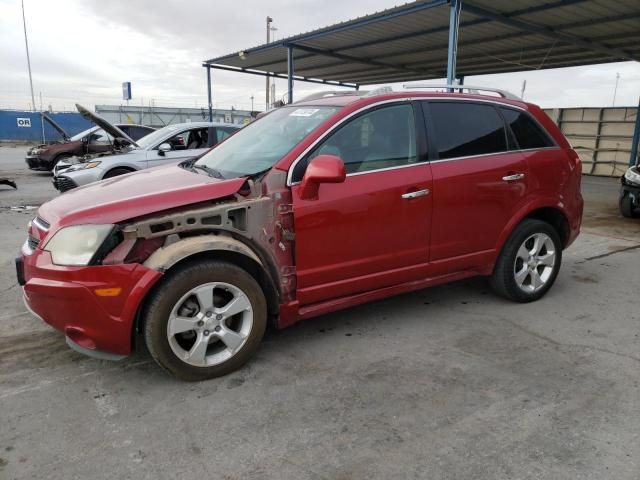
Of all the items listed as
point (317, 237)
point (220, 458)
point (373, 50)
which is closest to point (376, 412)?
point (220, 458)

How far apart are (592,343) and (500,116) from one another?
1945 mm

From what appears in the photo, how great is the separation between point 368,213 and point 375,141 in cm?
55

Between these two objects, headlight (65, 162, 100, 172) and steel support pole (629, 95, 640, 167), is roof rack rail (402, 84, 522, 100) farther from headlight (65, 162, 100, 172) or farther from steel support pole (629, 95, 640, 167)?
steel support pole (629, 95, 640, 167)

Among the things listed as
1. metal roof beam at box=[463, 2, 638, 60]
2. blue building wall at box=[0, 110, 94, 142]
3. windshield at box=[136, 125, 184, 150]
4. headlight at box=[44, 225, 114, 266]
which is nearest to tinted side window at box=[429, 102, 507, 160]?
headlight at box=[44, 225, 114, 266]

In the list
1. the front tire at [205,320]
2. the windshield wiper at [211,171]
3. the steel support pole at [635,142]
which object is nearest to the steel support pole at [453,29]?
the windshield wiper at [211,171]

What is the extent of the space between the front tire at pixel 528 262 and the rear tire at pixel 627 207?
17.0ft

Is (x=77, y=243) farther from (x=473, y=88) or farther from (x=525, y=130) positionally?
(x=525, y=130)

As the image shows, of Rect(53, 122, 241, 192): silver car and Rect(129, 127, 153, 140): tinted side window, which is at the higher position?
Rect(129, 127, 153, 140): tinted side window

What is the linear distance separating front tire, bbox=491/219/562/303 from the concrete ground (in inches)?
8.9

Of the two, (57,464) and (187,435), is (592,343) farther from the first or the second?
(57,464)

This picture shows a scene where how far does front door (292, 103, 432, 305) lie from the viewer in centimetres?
318

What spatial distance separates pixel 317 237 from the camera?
318cm

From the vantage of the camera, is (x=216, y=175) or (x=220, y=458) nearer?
(x=220, y=458)

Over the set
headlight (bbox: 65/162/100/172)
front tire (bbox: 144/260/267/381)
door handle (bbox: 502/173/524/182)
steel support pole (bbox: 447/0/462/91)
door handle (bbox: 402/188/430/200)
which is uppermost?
steel support pole (bbox: 447/0/462/91)
